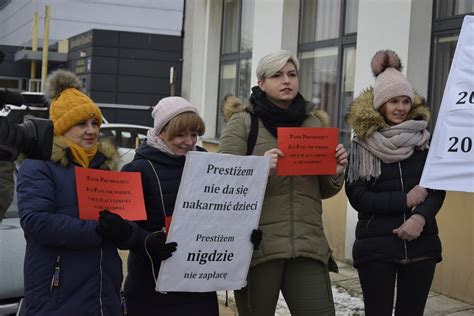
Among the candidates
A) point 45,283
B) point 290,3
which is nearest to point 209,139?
point 290,3

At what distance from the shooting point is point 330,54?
815cm

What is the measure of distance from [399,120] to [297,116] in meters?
0.61

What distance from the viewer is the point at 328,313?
3332 mm

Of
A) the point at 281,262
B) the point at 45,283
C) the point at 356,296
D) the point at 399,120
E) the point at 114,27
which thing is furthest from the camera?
the point at 114,27

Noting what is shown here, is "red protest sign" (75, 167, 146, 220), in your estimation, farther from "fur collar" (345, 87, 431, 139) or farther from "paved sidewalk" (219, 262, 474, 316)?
"paved sidewalk" (219, 262, 474, 316)

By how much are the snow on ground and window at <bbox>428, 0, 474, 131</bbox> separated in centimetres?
178

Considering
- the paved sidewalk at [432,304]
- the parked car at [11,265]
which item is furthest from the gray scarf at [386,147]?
the paved sidewalk at [432,304]

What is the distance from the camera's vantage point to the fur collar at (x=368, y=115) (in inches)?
140

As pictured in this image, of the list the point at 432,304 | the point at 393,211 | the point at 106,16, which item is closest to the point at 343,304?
the point at 432,304

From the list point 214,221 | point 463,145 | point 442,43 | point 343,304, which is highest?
point 442,43

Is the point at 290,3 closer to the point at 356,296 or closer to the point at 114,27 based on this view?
the point at 356,296

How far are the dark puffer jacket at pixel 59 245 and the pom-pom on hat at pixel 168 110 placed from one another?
469 millimetres

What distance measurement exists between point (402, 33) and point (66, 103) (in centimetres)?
423

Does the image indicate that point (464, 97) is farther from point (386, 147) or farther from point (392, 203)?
point (392, 203)
